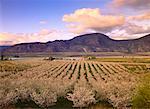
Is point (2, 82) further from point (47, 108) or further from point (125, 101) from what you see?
point (125, 101)

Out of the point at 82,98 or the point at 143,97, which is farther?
the point at 82,98

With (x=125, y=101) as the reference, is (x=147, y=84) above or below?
above

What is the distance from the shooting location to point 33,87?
21703mm

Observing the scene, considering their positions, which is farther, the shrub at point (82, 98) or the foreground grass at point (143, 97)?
the shrub at point (82, 98)

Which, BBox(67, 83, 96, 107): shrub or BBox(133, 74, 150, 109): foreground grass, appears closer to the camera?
BBox(133, 74, 150, 109): foreground grass

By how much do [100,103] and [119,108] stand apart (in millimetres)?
2073

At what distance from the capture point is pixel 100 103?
20297 mm

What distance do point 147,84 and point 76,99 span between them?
4.91 metres

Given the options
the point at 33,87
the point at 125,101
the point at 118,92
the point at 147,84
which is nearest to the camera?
the point at 147,84

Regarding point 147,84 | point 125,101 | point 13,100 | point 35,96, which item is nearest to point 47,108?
point 35,96

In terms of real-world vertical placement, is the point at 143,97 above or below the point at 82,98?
above

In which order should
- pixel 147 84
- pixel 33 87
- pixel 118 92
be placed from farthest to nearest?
pixel 33 87 < pixel 118 92 < pixel 147 84

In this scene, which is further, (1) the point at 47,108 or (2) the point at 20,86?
(2) the point at 20,86


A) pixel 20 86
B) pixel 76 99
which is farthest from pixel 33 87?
pixel 76 99
